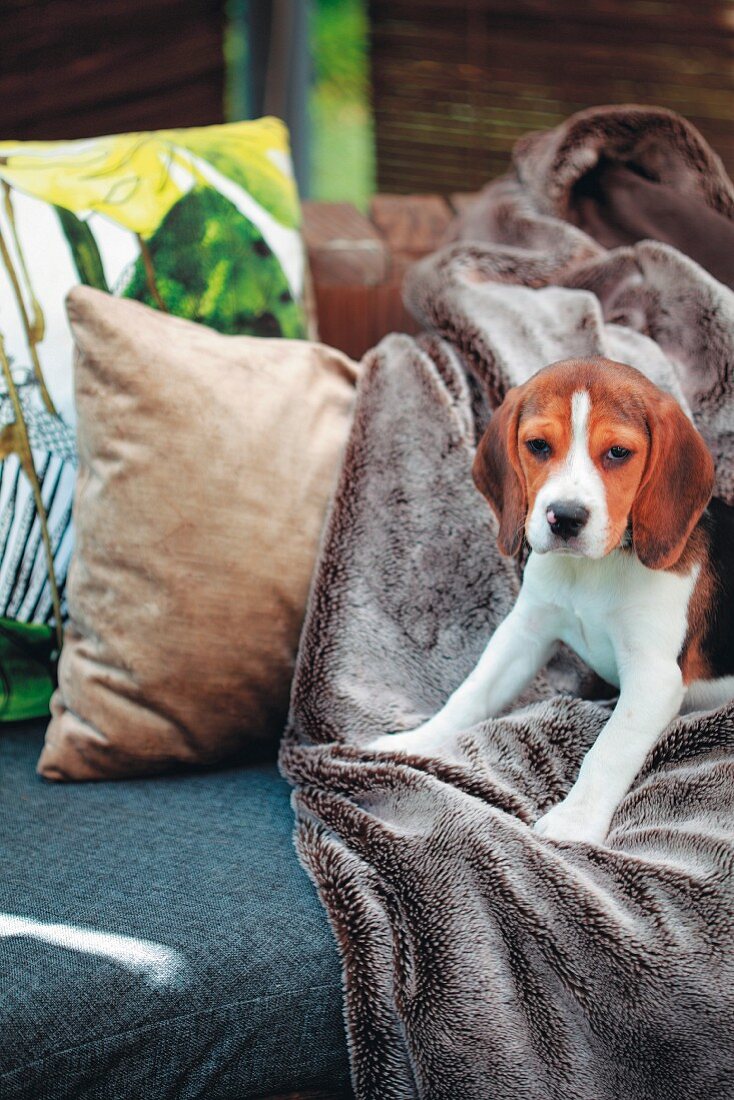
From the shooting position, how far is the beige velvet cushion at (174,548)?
4.44 ft

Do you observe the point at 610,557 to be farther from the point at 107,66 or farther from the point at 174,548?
the point at 107,66

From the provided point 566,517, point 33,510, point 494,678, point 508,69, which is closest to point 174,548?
point 33,510

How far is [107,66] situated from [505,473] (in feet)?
6.42

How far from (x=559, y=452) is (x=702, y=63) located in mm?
2654

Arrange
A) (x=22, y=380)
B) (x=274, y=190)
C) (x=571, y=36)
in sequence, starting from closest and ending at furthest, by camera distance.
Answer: (x=22, y=380) → (x=274, y=190) → (x=571, y=36)

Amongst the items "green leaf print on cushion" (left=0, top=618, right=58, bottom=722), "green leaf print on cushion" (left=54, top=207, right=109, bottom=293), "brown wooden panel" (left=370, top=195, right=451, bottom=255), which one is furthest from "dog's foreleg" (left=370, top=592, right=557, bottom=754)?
"brown wooden panel" (left=370, top=195, right=451, bottom=255)

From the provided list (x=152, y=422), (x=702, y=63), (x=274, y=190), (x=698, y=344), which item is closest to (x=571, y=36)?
(x=702, y=63)

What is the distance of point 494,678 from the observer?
1277 mm

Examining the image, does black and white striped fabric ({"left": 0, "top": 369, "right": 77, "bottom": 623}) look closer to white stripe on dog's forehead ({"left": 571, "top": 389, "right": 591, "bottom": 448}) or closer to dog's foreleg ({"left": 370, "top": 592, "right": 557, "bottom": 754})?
dog's foreleg ({"left": 370, "top": 592, "right": 557, "bottom": 754})

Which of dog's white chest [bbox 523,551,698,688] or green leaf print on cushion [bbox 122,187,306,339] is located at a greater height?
green leaf print on cushion [bbox 122,187,306,339]

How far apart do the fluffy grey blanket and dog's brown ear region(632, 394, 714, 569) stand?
19cm

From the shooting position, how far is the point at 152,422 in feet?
4.47

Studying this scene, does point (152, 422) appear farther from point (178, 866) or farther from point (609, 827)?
point (609, 827)

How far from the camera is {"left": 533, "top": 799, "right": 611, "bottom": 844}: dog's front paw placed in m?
1.10
